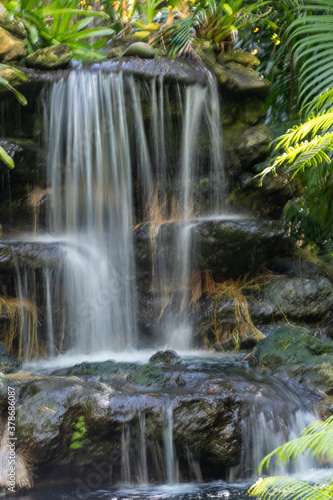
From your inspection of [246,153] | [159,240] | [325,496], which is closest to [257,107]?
[246,153]

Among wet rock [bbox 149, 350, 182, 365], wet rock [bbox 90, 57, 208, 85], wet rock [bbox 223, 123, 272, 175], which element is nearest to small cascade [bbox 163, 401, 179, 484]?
wet rock [bbox 149, 350, 182, 365]

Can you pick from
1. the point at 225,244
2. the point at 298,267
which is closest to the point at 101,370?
the point at 225,244

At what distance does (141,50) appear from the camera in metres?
6.75

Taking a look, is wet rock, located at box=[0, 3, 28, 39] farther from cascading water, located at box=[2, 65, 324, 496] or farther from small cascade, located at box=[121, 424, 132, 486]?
small cascade, located at box=[121, 424, 132, 486]

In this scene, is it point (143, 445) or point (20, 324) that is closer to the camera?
point (143, 445)

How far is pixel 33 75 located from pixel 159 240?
2.38 metres

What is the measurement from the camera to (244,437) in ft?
13.1

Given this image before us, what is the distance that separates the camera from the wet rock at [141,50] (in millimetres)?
6742

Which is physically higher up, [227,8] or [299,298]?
[227,8]

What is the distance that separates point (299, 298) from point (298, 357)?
148 cm

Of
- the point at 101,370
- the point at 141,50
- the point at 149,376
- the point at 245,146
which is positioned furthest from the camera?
the point at 245,146

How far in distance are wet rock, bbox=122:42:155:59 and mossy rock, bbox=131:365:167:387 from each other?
13.0 feet

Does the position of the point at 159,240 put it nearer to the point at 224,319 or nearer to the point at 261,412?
the point at 224,319

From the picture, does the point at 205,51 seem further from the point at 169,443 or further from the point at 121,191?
the point at 169,443
